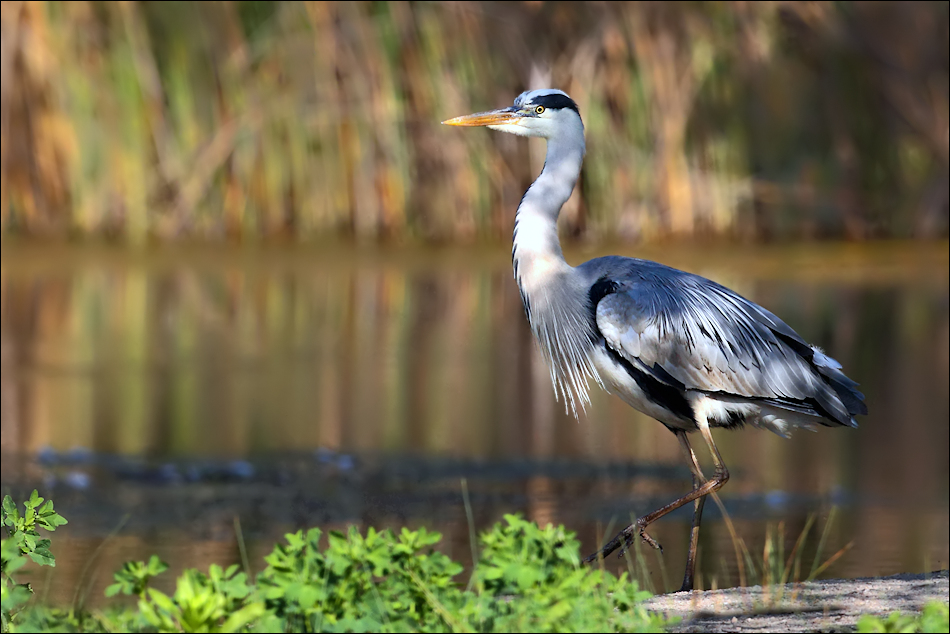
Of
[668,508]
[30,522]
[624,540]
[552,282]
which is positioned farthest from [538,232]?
[30,522]

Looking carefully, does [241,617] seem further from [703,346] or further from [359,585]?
[703,346]

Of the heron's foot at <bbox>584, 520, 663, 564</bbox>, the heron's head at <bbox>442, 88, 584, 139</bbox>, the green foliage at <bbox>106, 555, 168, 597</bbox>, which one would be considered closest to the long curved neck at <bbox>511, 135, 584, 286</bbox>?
the heron's head at <bbox>442, 88, 584, 139</bbox>

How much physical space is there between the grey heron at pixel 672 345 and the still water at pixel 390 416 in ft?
1.85

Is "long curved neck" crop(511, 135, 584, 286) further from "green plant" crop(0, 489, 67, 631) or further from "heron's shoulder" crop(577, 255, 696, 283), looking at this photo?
"green plant" crop(0, 489, 67, 631)

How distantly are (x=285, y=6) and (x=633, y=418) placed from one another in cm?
584

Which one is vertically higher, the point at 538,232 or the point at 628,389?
the point at 538,232

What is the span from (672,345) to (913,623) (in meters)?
2.06

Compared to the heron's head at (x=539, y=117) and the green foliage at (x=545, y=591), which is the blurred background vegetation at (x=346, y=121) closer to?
the heron's head at (x=539, y=117)

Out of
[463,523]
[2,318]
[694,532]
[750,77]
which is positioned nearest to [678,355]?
[694,532]

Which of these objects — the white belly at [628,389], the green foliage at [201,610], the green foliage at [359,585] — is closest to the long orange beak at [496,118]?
the white belly at [628,389]

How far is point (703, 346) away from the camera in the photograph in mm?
5539

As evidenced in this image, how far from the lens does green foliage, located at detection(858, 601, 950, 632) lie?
3426mm

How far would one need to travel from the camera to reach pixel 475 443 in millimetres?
8227

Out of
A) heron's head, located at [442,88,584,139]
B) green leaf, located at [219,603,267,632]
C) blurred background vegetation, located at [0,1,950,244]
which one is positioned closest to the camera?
green leaf, located at [219,603,267,632]
